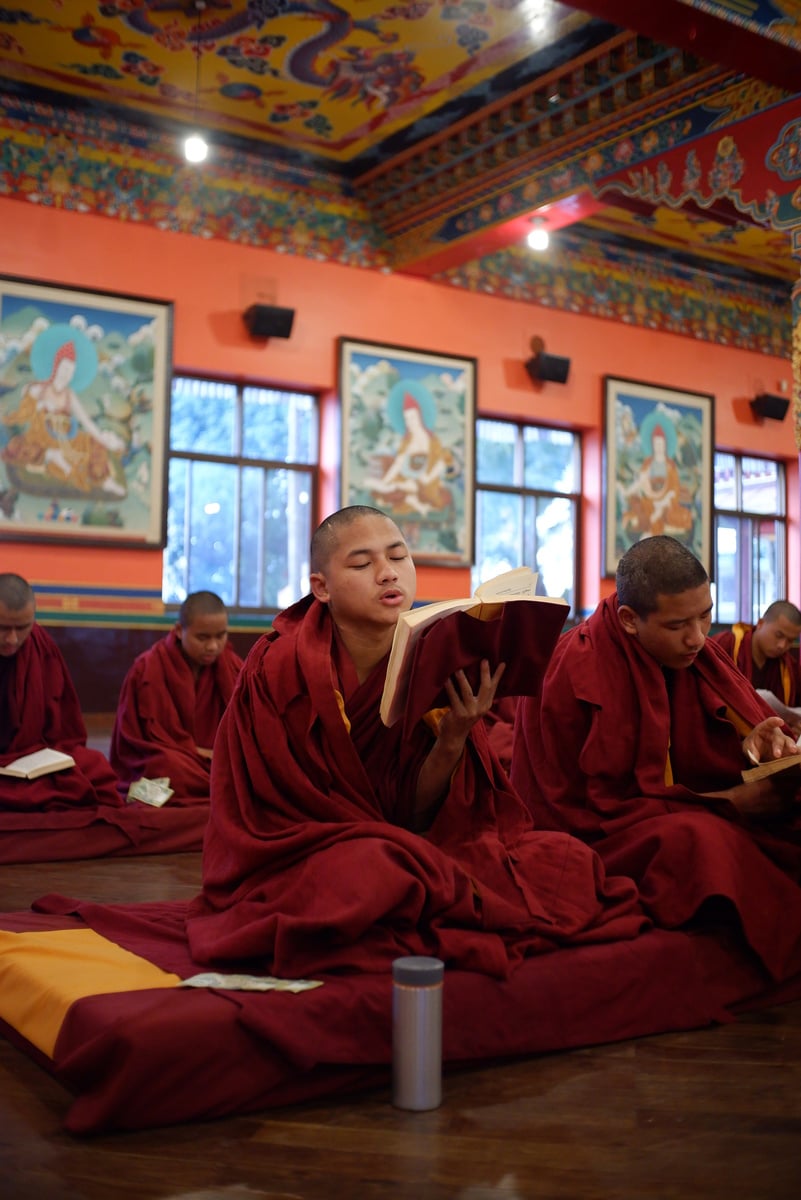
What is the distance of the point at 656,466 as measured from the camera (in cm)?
1178

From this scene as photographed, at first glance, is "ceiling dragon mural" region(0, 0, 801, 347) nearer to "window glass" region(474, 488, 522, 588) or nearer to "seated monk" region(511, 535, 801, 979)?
"window glass" region(474, 488, 522, 588)

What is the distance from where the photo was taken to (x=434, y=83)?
830cm

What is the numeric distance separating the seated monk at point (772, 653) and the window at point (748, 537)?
546cm

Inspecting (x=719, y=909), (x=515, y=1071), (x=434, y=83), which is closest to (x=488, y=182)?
(x=434, y=83)

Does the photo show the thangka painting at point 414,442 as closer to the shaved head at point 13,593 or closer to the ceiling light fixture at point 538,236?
the ceiling light fixture at point 538,236

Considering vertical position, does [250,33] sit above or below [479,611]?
above

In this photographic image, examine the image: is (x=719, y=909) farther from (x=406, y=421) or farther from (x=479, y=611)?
(x=406, y=421)

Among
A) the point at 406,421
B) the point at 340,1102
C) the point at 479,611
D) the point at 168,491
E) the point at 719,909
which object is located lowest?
the point at 340,1102

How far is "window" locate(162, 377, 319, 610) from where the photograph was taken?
950cm

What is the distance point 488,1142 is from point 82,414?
7.36 meters

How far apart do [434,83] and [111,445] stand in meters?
3.37

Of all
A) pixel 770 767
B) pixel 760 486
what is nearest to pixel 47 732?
pixel 770 767

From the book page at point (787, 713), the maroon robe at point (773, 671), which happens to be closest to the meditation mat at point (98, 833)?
the book page at point (787, 713)

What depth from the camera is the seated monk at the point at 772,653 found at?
6.96 metres
